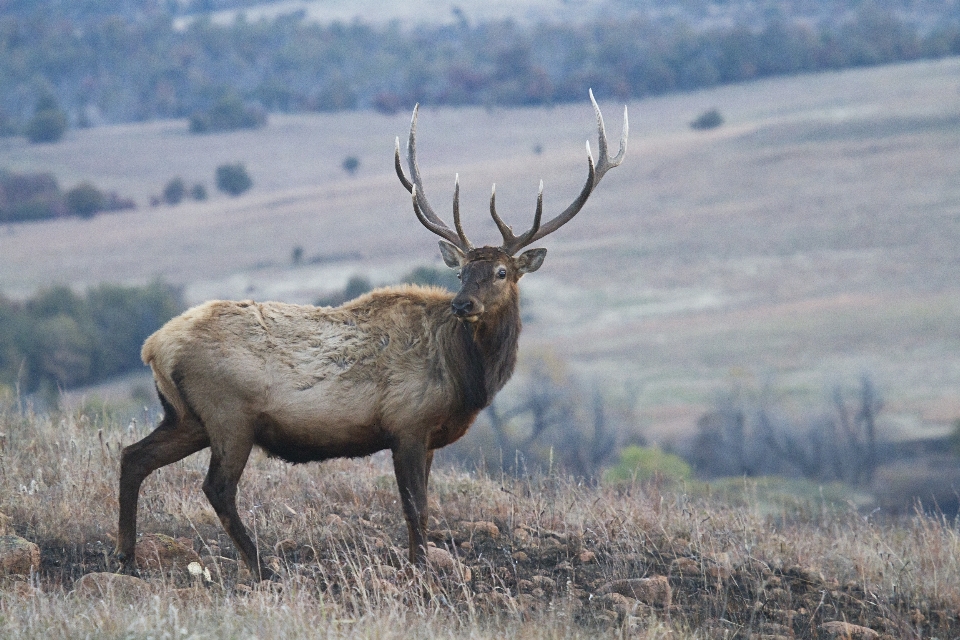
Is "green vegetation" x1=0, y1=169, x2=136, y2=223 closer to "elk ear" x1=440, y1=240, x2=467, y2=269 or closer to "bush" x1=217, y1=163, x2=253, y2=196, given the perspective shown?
"bush" x1=217, y1=163, x2=253, y2=196

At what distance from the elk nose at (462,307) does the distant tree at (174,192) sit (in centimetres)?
9574

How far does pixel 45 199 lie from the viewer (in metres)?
96.0

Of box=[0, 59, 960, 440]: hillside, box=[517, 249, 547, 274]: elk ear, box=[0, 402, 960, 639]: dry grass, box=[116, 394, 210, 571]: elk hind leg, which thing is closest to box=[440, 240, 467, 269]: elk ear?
box=[517, 249, 547, 274]: elk ear

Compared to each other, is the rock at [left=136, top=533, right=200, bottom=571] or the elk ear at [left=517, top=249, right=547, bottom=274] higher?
the elk ear at [left=517, top=249, right=547, bottom=274]

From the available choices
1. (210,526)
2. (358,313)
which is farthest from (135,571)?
(358,313)

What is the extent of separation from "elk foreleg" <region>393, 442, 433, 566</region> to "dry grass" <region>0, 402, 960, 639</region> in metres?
0.15

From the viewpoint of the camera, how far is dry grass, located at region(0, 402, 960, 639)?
7.11 meters

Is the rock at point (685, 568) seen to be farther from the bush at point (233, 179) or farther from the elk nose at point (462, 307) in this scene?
the bush at point (233, 179)

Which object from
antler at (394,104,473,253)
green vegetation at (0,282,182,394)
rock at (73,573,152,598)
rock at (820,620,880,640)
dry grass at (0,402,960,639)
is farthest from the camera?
green vegetation at (0,282,182,394)

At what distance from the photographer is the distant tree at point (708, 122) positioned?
4114 inches

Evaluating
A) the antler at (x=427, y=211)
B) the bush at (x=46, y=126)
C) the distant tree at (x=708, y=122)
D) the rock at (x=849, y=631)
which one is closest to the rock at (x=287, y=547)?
the antler at (x=427, y=211)

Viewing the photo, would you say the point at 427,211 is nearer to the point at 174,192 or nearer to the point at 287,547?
the point at 287,547

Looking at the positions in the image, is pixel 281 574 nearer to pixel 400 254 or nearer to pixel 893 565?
pixel 893 565

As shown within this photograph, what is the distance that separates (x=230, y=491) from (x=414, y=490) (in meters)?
1.20
